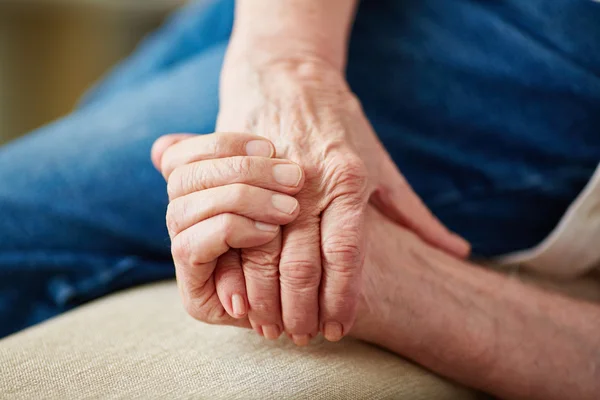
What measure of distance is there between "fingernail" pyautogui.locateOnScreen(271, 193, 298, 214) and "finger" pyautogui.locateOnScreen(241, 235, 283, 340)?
0.03m

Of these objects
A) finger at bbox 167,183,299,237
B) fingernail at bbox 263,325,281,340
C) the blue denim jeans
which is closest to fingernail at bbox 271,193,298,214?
finger at bbox 167,183,299,237

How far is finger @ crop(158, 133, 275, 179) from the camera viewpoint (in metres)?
0.53

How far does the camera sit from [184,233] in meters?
0.50

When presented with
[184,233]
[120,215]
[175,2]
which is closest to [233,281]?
[184,233]

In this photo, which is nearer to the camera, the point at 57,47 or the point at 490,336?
the point at 490,336

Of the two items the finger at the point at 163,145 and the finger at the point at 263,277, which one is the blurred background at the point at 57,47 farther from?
the finger at the point at 263,277

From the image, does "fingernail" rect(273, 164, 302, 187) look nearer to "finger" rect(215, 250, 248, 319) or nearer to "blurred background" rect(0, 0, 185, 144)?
"finger" rect(215, 250, 248, 319)

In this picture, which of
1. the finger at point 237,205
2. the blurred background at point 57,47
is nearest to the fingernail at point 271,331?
the finger at point 237,205

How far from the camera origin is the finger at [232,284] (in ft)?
1.68

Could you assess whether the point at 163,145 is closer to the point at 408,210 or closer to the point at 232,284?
the point at 232,284

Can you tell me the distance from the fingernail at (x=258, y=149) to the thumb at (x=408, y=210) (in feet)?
0.44

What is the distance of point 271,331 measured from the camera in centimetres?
54

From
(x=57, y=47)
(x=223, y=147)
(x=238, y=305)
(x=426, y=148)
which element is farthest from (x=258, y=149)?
(x=57, y=47)

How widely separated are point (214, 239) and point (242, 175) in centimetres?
6
